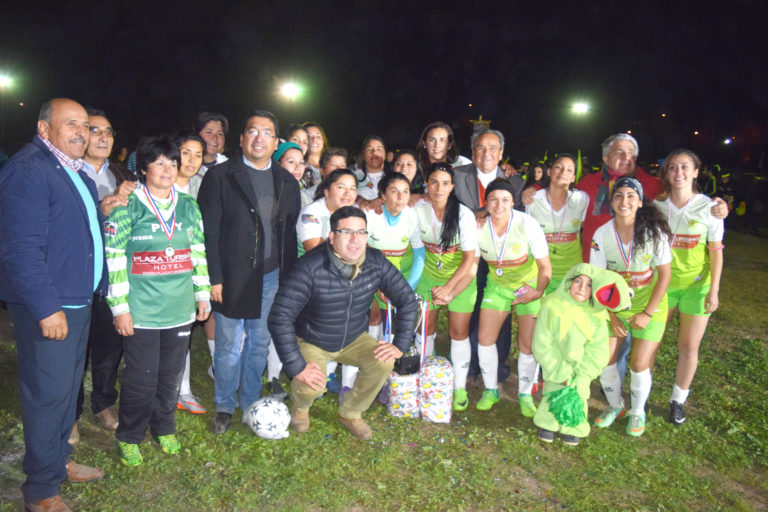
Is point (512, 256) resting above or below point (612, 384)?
above

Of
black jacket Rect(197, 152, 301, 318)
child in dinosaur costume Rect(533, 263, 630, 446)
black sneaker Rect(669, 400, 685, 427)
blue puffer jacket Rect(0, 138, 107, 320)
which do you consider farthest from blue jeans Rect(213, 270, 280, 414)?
black sneaker Rect(669, 400, 685, 427)

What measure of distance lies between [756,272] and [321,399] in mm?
11439

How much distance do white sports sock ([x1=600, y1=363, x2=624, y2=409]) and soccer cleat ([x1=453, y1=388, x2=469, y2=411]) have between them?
1.34m

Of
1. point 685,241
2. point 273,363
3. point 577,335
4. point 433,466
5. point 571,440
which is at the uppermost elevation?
point 685,241

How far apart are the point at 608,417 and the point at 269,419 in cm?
318

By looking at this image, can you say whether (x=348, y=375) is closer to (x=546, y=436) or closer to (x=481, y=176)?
(x=546, y=436)

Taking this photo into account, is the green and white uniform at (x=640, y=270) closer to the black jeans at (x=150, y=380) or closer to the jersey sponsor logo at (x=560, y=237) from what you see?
the jersey sponsor logo at (x=560, y=237)

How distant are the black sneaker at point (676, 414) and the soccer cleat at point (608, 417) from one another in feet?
1.62

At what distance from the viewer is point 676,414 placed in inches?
190

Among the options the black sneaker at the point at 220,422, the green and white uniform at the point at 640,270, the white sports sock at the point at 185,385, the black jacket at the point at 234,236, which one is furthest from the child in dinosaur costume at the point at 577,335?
the white sports sock at the point at 185,385

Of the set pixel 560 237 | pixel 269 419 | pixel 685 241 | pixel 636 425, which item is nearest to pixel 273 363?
pixel 269 419

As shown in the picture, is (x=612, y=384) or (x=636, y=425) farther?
(x=612, y=384)

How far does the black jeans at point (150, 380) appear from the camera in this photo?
3.65m

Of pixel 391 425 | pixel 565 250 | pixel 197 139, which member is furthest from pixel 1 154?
pixel 565 250
